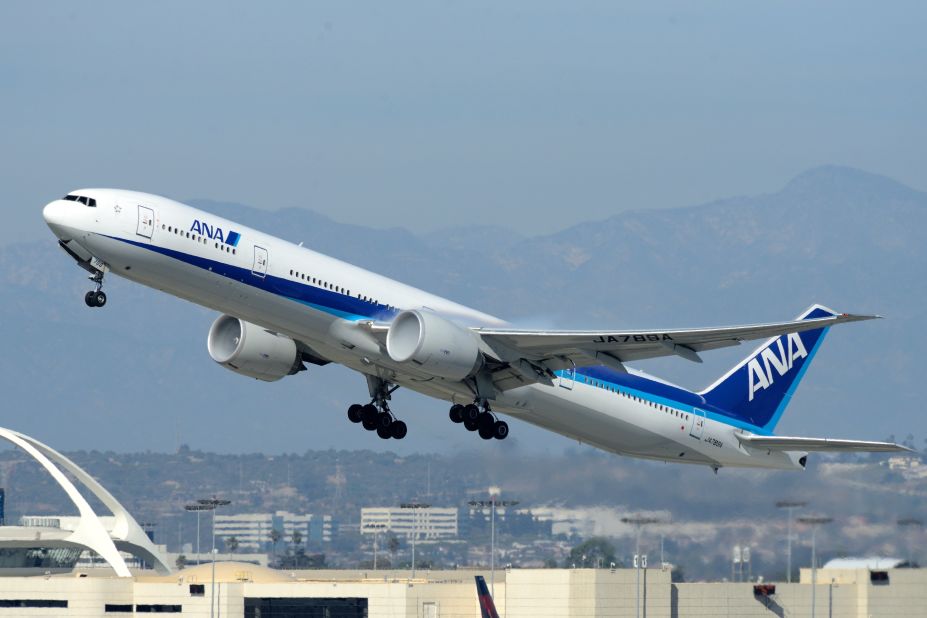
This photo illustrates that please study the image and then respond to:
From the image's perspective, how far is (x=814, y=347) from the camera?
201 ft

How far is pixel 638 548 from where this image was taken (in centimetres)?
6931

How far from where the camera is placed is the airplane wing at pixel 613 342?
1747 inches

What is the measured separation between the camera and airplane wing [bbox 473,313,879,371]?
44.4 metres

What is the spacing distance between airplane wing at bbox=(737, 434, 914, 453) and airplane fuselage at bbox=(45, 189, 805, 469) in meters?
3.36

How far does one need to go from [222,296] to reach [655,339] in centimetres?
1205

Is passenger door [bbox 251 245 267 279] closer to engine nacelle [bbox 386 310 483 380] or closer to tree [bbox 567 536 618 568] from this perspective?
engine nacelle [bbox 386 310 483 380]

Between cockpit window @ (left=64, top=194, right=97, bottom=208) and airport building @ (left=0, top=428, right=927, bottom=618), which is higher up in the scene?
cockpit window @ (left=64, top=194, right=97, bottom=208)

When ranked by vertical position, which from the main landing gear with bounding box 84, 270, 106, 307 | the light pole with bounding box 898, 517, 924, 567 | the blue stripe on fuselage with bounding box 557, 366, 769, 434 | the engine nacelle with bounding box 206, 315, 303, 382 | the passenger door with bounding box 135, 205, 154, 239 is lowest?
the light pole with bounding box 898, 517, 924, 567

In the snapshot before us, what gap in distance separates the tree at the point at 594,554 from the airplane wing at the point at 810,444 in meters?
15.8

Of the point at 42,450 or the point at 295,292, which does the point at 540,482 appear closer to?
the point at 295,292

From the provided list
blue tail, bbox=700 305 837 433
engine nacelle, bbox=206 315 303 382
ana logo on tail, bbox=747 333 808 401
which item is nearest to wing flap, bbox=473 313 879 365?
engine nacelle, bbox=206 315 303 382

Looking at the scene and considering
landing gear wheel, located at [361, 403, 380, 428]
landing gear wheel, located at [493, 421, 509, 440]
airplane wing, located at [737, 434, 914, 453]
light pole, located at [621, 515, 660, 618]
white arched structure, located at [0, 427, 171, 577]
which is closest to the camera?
landing gear wheel, located at [493, 421, 509, 440]

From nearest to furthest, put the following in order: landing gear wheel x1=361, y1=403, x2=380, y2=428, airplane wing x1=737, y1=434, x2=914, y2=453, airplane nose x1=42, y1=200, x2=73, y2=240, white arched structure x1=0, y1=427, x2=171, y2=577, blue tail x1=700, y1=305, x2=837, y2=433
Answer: airplane nose x1=42, y1=200, x2=73, y2=240, landing gear wheel x1=361, y1=403, x2=380, y2=428, airplane wing x1=737, y1=434, x2=914, y2=453, blue tail x1=700, y1=305, x2=837, y2=433, white arched structure x1=0, y1=427, x2=171, y2=577

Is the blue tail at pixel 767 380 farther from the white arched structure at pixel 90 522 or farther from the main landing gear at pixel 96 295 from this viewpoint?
the white arched structure at pixel 90 522
